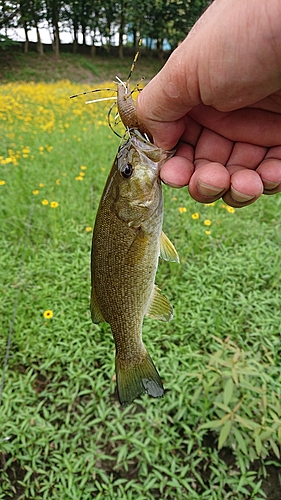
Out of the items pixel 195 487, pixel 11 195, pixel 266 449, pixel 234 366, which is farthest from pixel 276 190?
pixel 11 195

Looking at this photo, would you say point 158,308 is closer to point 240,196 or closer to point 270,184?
point 240,196

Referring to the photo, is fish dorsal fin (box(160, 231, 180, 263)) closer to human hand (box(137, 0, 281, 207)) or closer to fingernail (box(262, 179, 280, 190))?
human hand (box(137, 0, 281, 207))

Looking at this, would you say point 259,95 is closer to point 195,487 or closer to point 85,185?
point 195,487

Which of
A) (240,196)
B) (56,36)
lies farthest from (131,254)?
(56,36)

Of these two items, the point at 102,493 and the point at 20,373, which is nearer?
the point at 102,493

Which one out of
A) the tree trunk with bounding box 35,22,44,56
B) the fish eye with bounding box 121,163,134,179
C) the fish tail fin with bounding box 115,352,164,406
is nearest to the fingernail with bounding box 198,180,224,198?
the fish eye with bounding box 121,163,134,179

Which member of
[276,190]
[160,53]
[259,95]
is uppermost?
[259,95]
